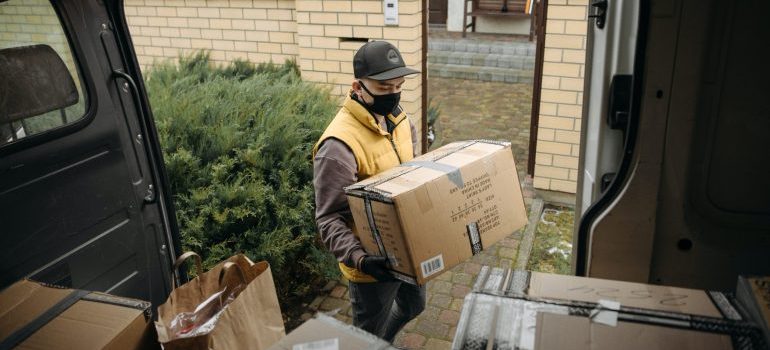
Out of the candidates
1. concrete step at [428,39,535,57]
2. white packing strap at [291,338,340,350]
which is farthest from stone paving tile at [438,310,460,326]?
concrete step at [428,39,535,57]

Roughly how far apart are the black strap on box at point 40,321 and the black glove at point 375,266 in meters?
1.05

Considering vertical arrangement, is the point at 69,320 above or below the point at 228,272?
above

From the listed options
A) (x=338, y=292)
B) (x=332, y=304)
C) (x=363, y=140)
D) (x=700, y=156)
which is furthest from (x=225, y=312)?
(x=338, y=292)

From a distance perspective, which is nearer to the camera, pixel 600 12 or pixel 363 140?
pixel 600 12

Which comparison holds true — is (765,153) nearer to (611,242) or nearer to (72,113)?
(611,242)

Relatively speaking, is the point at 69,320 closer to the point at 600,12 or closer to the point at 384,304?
the point at 384,304

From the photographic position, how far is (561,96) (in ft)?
16.5

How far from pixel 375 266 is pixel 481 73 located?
906 cm

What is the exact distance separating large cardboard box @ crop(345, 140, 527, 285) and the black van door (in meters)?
1.05

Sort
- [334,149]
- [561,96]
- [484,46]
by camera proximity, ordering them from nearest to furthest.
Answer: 1. [334,149]
2. [561,96]
3. [484,46]

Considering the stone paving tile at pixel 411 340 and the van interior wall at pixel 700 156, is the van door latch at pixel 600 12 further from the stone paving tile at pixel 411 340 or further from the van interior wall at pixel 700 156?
the stone paving tile at pixel 411 340

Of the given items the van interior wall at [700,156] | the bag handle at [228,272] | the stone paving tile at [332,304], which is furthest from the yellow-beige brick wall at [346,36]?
the van interior wall at [700,156]

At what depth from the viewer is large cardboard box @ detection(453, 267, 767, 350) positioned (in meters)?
1.29

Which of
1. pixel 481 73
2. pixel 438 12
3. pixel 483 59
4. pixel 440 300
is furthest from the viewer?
pixel 438 12
